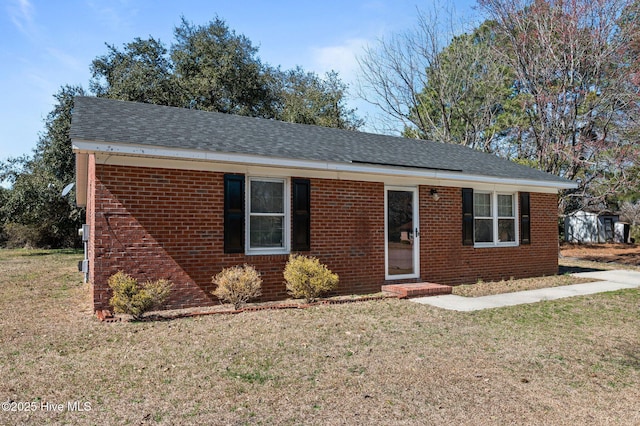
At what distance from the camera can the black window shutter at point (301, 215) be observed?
8.73 m

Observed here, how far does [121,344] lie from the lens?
18.0 ft

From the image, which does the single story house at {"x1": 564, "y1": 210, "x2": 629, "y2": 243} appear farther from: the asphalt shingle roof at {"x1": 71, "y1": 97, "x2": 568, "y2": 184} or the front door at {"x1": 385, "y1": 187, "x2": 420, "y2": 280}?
the front door at {"x1": 385, "y1": 187, "x2": 420, "y2": 280}

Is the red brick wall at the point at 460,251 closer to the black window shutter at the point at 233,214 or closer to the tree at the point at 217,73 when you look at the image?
the black window shutter at the point at 233,214

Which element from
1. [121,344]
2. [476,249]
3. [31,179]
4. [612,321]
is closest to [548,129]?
[476,249]

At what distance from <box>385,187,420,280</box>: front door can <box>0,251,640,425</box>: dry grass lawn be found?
2858 mm

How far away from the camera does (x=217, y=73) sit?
81.9 ft

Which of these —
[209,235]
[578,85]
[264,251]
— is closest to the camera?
[209,235]

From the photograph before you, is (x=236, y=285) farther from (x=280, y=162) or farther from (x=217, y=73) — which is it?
(x=217, y=73)

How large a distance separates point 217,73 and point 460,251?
1896 centimetres

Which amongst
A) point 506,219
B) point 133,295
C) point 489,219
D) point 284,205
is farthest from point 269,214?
point 506,219

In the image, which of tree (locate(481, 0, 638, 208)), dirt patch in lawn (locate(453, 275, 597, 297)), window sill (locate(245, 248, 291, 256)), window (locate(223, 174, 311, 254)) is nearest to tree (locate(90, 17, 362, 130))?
tree (locate(481, 0, 638, 208))

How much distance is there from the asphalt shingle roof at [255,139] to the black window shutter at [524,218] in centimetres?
60

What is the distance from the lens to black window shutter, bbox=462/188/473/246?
11.0 meters

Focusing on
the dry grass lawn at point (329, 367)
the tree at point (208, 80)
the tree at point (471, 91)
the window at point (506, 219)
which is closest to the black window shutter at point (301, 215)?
the dry grass lawn at point (329, 367)
